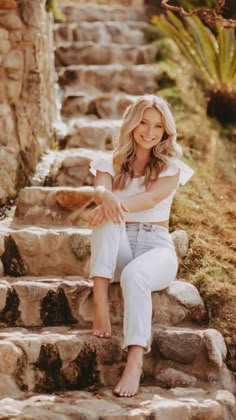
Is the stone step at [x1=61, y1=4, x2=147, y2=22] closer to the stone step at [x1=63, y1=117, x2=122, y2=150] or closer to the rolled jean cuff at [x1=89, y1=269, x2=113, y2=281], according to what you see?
the stone step at [x1=63, y1=117, x2=122, y2=150]

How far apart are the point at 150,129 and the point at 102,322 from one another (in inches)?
37.6

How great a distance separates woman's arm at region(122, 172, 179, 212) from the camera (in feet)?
10.3

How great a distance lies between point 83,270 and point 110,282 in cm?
39

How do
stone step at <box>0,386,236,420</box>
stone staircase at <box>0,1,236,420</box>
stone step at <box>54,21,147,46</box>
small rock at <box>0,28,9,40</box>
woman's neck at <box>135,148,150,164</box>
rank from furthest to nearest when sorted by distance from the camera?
stone step at <box>54,21,147,46</box> → small rock at <box>0,28,9,40</box> → woman's neck at <box>135,148,150,164</box> → stone staircase at <box>0,1,236,420</box> → stone step at <box>0,386,236,420</box>

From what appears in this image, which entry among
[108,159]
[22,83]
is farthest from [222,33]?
[108,159]

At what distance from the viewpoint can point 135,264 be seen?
292 cm

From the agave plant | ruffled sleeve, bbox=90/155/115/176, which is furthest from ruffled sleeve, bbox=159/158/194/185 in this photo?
the agave plant

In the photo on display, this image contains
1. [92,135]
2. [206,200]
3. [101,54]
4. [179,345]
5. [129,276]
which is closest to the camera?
[129,276]

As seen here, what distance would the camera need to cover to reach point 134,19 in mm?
7305

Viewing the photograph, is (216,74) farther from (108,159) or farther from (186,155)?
(108,159)

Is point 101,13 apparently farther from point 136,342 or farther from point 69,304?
point 136,342

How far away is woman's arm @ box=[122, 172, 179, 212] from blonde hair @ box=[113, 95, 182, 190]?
0.15 ft

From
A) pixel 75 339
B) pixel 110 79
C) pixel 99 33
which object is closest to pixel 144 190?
pixel 75 339

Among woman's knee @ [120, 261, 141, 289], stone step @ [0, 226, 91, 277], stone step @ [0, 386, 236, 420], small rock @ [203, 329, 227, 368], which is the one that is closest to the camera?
stone step @ [0, 386, 236, 420]
